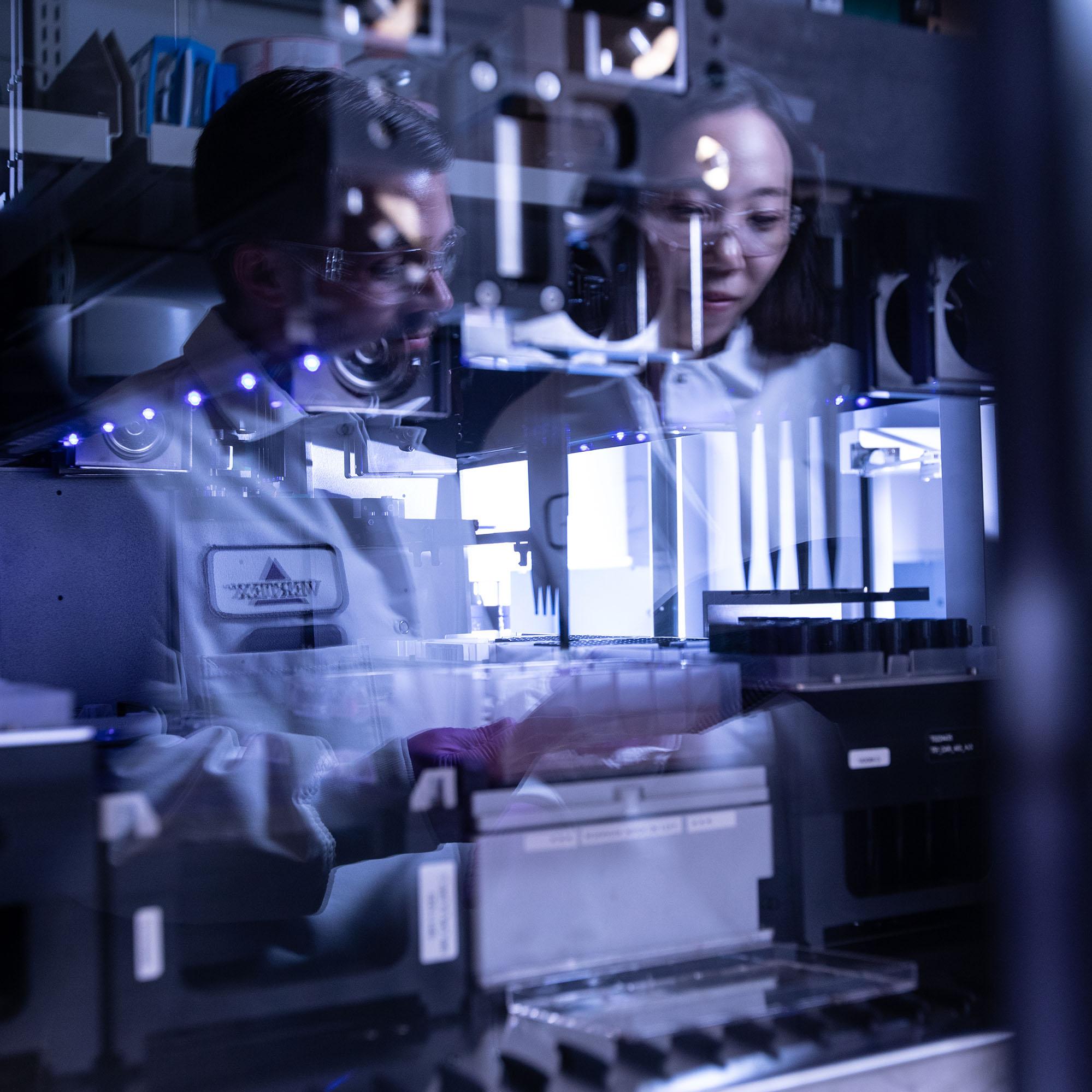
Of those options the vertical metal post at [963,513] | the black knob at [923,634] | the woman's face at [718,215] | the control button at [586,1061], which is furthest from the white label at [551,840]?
the vertical metal post at [963,513]

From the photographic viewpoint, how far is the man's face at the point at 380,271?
1142 millimetres

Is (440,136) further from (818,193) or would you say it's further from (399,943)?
(399,943)

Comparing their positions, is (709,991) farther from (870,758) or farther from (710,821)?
(870,758)

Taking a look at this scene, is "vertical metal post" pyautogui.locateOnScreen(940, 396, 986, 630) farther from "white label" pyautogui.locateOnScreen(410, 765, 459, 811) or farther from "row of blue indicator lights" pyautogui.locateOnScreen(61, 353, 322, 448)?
"row of blue indicator lights" pyautogui.locateOnScreen(61, 353, 322, 448)

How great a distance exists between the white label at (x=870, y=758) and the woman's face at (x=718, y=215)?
407mm

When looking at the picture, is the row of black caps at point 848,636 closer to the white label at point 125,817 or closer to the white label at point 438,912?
the white label at point 438,912

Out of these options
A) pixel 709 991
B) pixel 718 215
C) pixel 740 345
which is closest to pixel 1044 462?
pixel 709 991

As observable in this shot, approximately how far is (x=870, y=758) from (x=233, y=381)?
1.24 meters

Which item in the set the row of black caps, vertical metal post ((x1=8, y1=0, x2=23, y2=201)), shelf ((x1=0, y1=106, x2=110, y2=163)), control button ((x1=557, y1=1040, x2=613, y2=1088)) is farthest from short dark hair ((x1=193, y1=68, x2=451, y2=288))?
control button ((x1=557, y1=1040, x2=613, y2=1088))

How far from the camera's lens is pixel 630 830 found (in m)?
0.72

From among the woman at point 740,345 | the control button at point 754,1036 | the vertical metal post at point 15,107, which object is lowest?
the control button at point 754,1036

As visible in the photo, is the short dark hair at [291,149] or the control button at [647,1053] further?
the short dark hair at [291,149]

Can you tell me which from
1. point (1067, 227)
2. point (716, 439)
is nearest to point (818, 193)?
point (1067, 227)

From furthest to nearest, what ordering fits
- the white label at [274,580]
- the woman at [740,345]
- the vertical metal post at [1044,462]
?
the white label at [274,580], the woman at [740,345], the vertical metal post at [1044,462]
